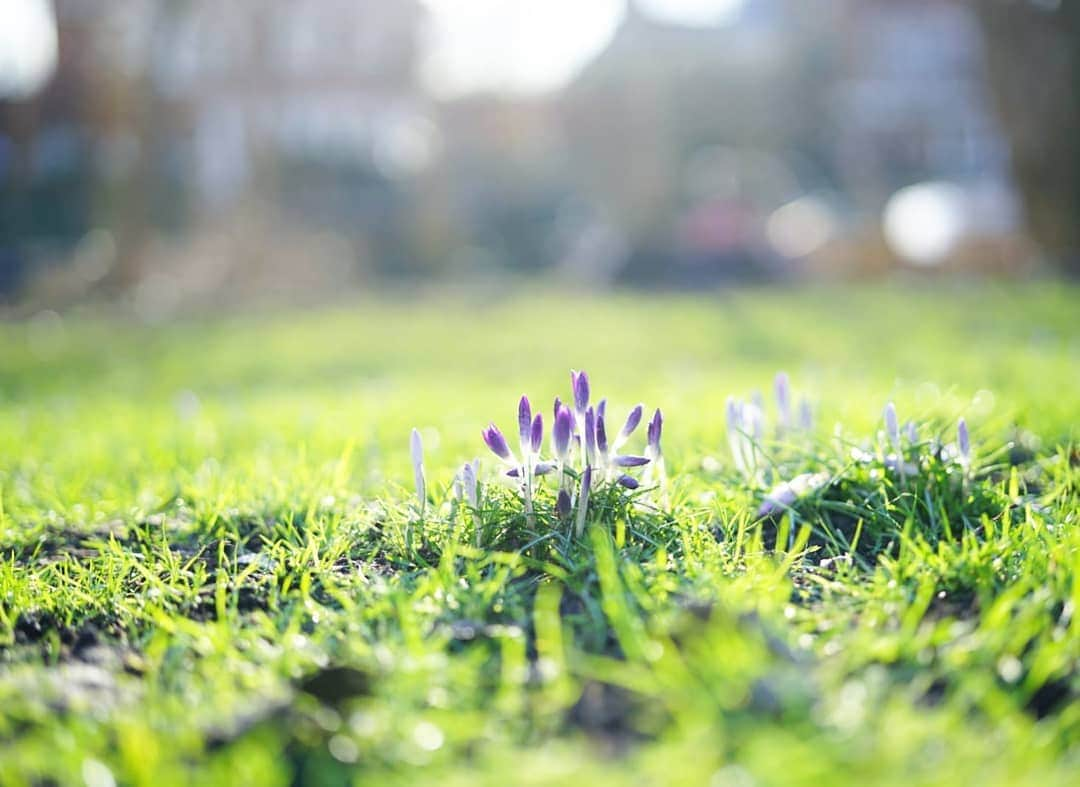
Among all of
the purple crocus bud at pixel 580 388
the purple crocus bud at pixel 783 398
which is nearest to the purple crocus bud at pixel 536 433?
the purple crocus bud at pixel 580 388

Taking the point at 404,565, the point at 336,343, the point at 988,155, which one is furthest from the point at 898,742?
the point at 988,155

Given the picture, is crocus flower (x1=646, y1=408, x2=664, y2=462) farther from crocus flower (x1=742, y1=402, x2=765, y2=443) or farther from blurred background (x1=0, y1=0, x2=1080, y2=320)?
blurred background (x1=0, y1=0, x2=1080, y2=320)

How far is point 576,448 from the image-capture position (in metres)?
2.33

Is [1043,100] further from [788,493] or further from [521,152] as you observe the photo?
[521,152]

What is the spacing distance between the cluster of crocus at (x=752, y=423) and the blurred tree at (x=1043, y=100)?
12.2 metres

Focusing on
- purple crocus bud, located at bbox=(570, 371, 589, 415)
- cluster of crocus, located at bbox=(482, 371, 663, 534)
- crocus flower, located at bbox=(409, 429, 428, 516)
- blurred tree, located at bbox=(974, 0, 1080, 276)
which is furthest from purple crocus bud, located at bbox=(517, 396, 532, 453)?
blurred tree, located at bbox=(974, 0, 1080, 276)

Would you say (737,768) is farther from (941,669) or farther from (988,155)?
(988,155)

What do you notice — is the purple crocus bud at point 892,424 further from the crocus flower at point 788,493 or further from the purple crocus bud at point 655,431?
the purple crocus bud at point 655,431

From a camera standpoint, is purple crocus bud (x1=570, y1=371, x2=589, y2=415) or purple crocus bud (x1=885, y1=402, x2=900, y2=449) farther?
purple crocus bud (x1=885, y1=402, x2=900, y2=449)

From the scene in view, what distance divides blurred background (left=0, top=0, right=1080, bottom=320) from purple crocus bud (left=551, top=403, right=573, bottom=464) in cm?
1336

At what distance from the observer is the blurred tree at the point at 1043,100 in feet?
43.5

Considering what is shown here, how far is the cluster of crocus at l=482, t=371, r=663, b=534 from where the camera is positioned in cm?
218

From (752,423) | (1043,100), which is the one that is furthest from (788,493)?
(1043,100)

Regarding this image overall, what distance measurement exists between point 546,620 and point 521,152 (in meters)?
28.8
